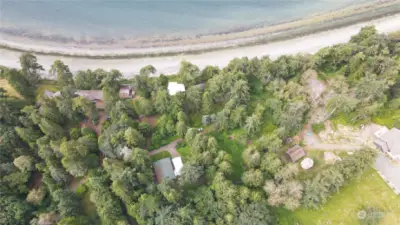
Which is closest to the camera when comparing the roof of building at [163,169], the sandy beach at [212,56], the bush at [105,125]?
the roof of building at [163,169]

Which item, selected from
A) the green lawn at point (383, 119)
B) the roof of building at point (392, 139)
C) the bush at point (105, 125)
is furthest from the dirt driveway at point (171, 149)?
the roof of building at point (392, 139)

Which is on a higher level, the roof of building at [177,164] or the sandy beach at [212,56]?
the sandy beach at [212,56]

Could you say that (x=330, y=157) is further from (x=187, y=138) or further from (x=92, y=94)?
(x=92, y=94)

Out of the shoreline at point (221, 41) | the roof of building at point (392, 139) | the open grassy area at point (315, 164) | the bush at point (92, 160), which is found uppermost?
the shoreline at point (221, 41)

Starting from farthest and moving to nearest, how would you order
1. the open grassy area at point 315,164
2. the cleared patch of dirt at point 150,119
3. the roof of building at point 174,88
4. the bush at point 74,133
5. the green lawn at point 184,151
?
the roof of building at point 174,88, the cleared patch of dirt at point 150,119, the green lawn at point 184,151, the bush at point 74,133, the open grassy area at point 315,164

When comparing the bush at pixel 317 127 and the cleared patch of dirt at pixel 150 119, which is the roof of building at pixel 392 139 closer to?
the bush at pixel 317 127

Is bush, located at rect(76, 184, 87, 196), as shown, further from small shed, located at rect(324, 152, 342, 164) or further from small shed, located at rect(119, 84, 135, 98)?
small shed, located at rect(324, 152, 342, 164)

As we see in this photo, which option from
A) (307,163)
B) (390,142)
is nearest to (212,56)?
(307,163)

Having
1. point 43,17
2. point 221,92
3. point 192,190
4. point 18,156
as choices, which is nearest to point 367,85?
point 221,92
